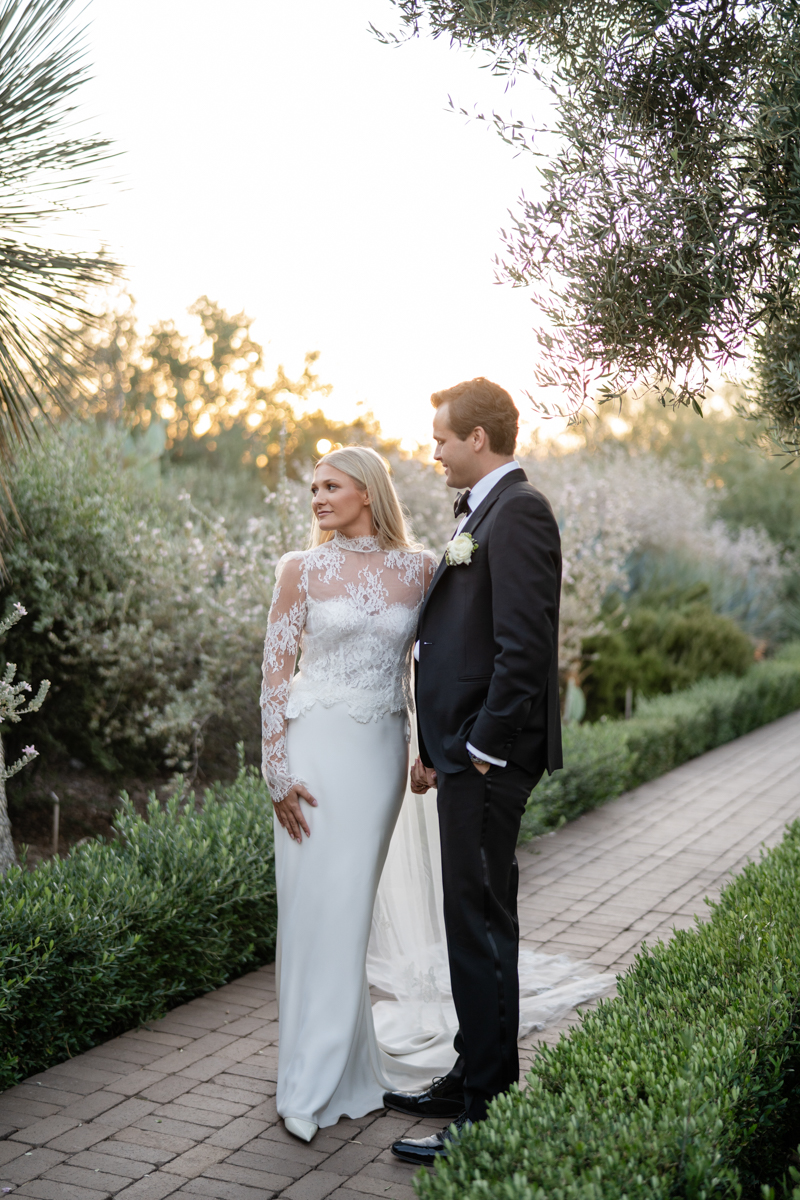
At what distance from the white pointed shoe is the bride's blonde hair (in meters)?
1.91

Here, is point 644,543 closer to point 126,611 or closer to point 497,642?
point 126,611

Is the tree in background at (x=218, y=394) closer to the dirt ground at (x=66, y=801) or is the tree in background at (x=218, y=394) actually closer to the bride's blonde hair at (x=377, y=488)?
the dirt ground at (x=66, y=801)

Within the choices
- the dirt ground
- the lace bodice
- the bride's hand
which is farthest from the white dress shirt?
the dirt ground

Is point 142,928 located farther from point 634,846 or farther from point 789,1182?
point 634,846

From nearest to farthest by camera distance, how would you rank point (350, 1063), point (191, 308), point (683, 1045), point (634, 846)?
1. point (683, 1045)
2. point (350, 1063)
3. point (634, 846)
4. point (191, 308)

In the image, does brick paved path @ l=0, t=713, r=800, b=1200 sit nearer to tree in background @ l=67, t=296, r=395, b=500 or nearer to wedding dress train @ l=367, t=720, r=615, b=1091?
wedding dress train @ l=367, t=720, r=615, b=1091

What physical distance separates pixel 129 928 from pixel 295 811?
110cm

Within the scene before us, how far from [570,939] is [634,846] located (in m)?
2.09

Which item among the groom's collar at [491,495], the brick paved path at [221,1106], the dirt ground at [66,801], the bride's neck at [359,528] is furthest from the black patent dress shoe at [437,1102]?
the dirt ground at [66,801]

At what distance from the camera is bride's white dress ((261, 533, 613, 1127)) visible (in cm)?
347

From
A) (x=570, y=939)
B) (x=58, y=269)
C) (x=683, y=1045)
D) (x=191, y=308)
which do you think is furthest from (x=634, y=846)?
(x=191, y=308)

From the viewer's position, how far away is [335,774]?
3.50 m

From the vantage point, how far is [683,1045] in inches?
107

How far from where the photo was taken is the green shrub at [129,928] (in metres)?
3.69
